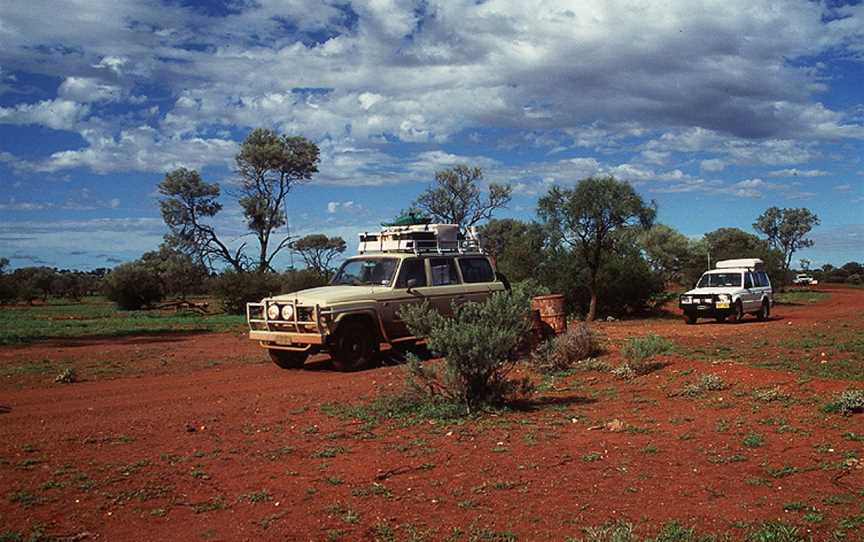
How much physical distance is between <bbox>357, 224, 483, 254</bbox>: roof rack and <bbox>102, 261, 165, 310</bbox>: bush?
3260 centimetres

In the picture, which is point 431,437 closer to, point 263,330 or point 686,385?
point 686,385

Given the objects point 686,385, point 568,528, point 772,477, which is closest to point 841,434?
point 772,477

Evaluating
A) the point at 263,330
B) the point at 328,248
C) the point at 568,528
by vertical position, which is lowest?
the point at 568,528

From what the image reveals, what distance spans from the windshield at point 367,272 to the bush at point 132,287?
33.1 metres

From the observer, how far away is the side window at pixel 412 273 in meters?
14.1

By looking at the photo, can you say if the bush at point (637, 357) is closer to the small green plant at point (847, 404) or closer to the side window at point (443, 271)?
the small green plant at point (847, 404)

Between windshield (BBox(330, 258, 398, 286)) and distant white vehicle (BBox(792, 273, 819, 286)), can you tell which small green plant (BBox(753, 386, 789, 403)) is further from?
distant white vehicle (BBox(792, 273, 819, 286))

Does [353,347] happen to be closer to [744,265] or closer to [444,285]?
[444,285]

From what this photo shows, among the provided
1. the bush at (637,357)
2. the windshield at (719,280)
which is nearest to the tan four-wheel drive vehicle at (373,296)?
the bush at (637,357)

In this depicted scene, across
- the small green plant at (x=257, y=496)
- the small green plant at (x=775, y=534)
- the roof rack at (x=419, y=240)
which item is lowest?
the small green plant at (x=775, y=534)

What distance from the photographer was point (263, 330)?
13.6m

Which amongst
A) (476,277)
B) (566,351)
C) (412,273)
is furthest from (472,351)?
(476,277)

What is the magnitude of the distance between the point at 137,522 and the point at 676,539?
3658 mm

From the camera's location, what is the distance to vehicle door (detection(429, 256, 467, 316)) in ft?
47.3
